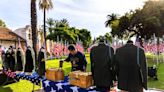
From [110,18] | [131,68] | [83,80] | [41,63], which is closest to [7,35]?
[110,18]

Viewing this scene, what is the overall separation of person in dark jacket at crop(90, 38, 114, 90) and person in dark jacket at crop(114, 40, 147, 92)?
204 mm

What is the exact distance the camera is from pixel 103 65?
5535 millimetres

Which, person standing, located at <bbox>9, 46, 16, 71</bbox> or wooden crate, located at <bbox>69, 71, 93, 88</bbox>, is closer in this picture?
wooden crate, located at <bbox>69, 71, 93, 88</bbox>

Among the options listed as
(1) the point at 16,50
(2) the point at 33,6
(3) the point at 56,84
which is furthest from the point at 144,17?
(3) the point at 56,84

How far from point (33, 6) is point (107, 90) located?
39.4 feet

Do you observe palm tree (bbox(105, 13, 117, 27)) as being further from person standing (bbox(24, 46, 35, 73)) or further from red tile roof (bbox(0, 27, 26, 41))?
person standing (bbox(24, 46, 35, 73))

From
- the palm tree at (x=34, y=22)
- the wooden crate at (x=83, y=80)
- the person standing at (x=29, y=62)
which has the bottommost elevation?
the wooden crate at (x=83, y=80)

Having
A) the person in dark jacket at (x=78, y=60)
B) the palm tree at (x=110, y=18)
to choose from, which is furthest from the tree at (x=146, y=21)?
the person in dark jacket at (x=78, y=60)

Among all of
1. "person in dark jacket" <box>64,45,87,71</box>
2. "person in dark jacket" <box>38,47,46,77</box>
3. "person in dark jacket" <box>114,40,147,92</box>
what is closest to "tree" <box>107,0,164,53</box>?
"person in dark jacket" <box>38,47,46,77</box>

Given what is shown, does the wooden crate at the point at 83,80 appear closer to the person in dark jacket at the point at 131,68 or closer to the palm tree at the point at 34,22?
the person in dark jacket at the point at 131,68

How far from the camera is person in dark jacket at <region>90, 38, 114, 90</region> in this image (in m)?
5.50

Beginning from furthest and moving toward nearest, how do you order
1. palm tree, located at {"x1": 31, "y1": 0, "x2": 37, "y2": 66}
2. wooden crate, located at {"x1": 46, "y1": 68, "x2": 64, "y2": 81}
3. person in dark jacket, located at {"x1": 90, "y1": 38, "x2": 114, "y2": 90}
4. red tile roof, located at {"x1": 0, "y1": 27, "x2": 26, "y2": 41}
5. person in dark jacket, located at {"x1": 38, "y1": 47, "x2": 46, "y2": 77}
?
red tile roof, located at {"x1": 0, "y1": 27, "x2": 26, "y2": 41} < palm tree, located at {"x1": 31, "y1": 0, "x2": 37, "y2": 66} < person in dark jacket, located at {"x1": 38, "y1": 47, "x2": 46, "y2": 77} < wooden crate, located at {"x1": 46, "y1": 68, "x2": 64, "y2": 81} < person in dark jacket, located at {"x1": 90, "y1": 38, "x2": 114, "y2": 90}

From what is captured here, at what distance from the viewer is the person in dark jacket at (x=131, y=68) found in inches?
201

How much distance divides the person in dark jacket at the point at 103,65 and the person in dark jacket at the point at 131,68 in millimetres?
204
